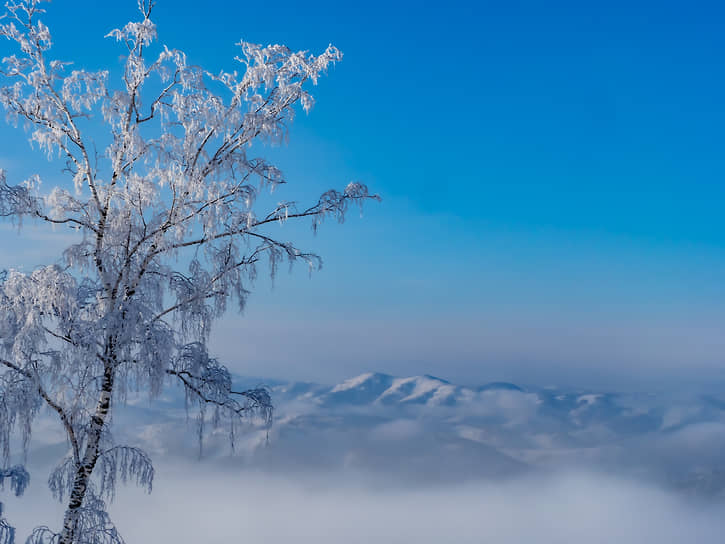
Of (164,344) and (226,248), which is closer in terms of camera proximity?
(164,344)

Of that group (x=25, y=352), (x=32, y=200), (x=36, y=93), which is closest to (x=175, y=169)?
(x=32, y=200)

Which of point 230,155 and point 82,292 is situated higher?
point 230,155

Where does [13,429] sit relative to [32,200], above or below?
below

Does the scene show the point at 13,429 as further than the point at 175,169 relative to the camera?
No

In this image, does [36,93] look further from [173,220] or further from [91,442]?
[91,442]

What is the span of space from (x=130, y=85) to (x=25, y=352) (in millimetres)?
3923

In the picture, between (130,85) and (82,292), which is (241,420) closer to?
(82,292)

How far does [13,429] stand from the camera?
6496 mm

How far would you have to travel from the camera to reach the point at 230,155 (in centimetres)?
773

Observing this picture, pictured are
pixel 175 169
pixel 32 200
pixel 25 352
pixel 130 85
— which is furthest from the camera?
pixel 130 85

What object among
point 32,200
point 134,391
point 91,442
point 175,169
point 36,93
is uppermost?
point 36,93

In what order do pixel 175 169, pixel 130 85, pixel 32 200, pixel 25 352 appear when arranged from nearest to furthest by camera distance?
pixel 25 352
pixel 32 200
pixel 175 169
pixel 130 85

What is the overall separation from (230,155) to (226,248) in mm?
1328

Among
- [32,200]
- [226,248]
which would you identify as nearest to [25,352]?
[32,200]
